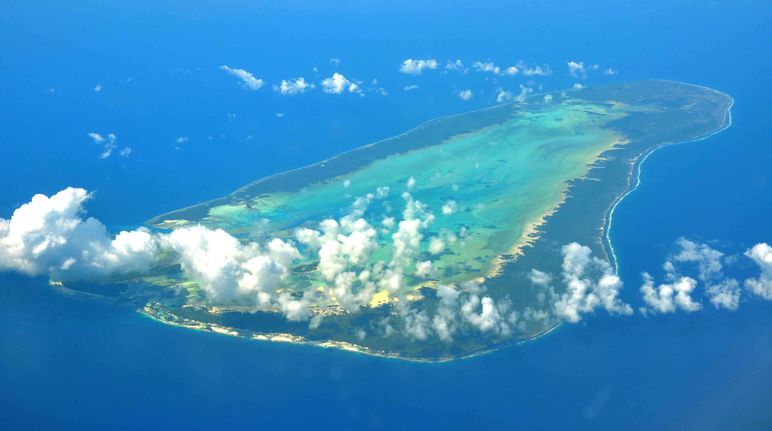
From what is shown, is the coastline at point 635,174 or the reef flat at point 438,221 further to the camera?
the coastline at point 635,174

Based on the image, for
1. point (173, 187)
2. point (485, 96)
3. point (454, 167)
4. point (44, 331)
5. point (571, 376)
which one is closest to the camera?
point (571, 376)

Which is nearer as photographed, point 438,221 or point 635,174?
point 438,221

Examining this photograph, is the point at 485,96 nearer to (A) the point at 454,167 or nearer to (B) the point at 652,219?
(A) the point at 454,167

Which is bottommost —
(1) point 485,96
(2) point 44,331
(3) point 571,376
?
(3) point 571,376

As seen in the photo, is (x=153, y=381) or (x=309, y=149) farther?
(x=309, y=149)

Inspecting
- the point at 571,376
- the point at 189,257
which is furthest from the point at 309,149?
the point at 571,376

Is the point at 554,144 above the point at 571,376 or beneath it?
above

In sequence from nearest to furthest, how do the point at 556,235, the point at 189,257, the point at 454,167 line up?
the point at 189,257 < the point at 556,235 < the point at 454,167

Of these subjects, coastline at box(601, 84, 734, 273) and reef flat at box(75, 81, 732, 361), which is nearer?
reef flat at box(75, 81, 732, 361)
